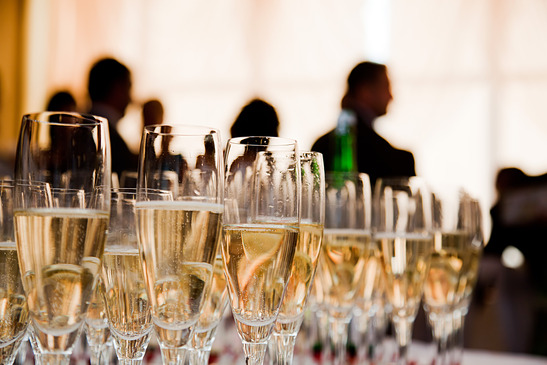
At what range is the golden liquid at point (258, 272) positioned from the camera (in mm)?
655

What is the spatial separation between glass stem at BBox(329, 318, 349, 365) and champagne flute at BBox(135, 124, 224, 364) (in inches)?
18.0

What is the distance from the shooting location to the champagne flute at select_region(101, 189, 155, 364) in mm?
708

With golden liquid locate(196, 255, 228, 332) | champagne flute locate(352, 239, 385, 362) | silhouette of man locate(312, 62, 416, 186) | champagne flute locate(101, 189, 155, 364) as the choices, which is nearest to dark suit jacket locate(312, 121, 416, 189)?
silhouette of man locate(312, 62, 416, 186)

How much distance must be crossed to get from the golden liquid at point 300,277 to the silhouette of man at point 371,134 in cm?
211

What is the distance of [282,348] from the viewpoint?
0.74 meters

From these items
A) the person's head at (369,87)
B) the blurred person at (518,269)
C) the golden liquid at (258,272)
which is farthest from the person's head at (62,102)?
the golden liquid at (258,272)

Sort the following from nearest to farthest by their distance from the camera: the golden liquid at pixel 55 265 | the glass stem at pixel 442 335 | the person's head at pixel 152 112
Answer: the golden liquid at pixel 55 265 < the glass stem at pixel 442 335 < the person's head at pixel 152 112

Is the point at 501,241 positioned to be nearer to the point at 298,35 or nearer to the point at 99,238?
the point at 298,35

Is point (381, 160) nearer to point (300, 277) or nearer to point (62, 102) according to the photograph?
point (62, 102)

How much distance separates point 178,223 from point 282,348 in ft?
0.66

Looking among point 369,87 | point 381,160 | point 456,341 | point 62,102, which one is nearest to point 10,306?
point 456,341

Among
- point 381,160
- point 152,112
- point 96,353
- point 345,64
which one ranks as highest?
point 345,64

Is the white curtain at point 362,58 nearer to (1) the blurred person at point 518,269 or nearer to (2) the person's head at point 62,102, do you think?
(1) the blurred person at point 518,269

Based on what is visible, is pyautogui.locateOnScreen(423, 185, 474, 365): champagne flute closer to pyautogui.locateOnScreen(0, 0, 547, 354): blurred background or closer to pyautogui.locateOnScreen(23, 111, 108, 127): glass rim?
pyautogui.locateOnScreen(23, 111, 108, 127): glass rim
